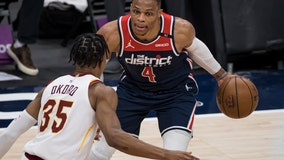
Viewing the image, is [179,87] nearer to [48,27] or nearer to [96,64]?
[96,64]

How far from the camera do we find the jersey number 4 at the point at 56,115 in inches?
153

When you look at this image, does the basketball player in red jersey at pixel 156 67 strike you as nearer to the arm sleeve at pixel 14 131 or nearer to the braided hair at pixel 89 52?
the braided hair at pixel 89 52

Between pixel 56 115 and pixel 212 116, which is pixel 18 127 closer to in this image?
pixel 56 115

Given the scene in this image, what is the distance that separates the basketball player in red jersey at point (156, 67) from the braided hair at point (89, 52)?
787 mm

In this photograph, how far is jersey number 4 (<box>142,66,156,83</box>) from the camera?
5050mm

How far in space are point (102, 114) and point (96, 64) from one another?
0.36 metres

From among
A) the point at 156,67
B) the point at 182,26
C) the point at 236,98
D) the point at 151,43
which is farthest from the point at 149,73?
the point at 236,98

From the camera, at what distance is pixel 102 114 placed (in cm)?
383

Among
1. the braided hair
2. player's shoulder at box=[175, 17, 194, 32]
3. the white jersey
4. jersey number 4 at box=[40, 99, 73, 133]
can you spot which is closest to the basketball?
player's shoulder at box=[175, 17, 194, 32]

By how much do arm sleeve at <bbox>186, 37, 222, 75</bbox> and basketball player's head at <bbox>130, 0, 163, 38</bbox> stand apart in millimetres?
386

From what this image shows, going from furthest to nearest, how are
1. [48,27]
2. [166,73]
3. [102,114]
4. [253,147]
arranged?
[48,27] → [253,147] → [166,73] → [102,114]

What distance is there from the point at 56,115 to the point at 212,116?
357 centimetres

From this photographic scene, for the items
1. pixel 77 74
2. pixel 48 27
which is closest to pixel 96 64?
pixel 77 74

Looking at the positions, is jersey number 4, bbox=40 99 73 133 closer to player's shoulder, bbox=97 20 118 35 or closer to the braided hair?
the braided hair
